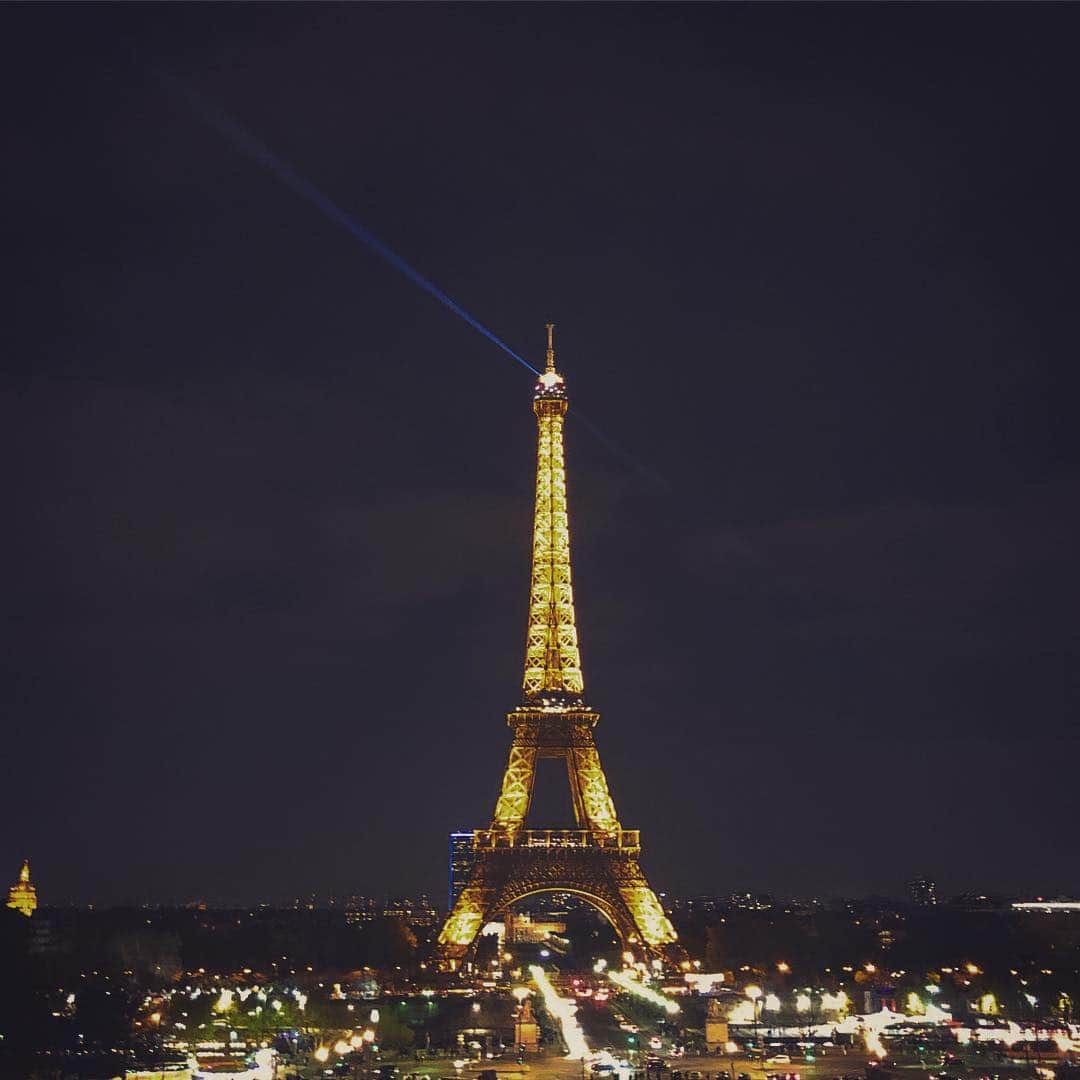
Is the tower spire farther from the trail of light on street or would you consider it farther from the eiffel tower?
the trail of light on street

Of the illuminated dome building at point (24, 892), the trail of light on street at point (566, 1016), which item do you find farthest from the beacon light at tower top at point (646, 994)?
the illuminated dome building at point (24, 892)

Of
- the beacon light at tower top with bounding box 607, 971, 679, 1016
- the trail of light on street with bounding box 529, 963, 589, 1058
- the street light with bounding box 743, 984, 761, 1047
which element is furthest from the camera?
the street light with bounding box 743, 984, 761, 1047

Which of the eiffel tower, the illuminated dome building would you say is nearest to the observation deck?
the eiffel tower

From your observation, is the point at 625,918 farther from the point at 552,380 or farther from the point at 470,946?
the point at 552,380

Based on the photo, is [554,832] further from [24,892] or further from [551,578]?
[24,892]

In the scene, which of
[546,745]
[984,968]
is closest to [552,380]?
[546,745]

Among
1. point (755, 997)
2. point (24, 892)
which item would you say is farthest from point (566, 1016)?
point (24, 892)

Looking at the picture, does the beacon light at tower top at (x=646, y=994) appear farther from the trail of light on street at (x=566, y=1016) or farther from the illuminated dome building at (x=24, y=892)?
the illuminated dome building at (x=24, y=892)
